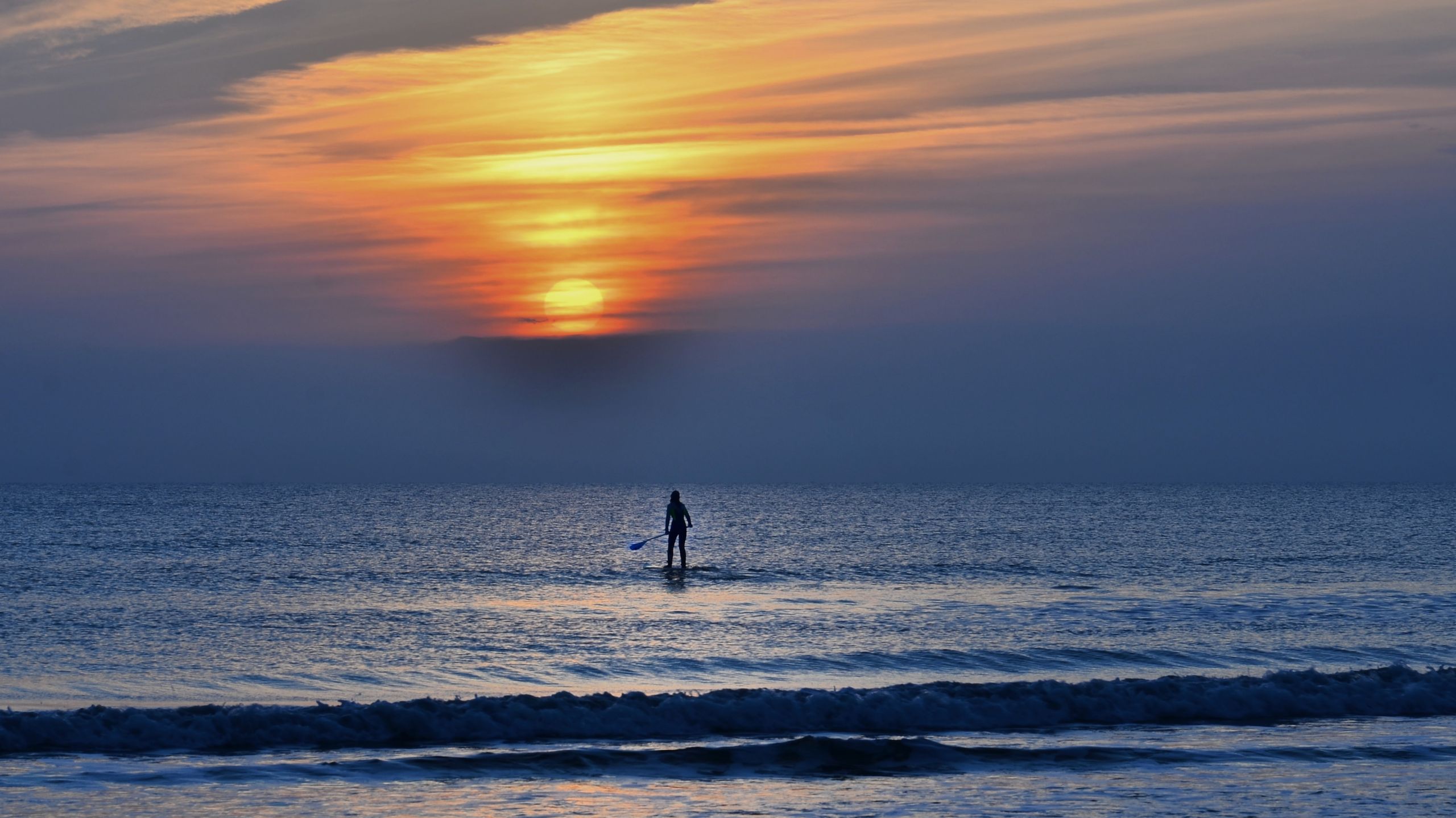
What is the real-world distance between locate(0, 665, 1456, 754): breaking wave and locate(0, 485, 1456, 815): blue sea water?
45mm

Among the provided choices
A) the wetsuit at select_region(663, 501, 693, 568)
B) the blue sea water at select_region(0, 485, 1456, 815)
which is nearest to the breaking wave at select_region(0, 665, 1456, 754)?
the blue sea water at select_region(0, 485, 1456, 815)

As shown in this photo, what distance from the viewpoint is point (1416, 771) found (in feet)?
44.4

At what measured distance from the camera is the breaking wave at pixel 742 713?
15.1 m

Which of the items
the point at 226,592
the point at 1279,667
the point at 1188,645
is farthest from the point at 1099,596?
the point at 226,592

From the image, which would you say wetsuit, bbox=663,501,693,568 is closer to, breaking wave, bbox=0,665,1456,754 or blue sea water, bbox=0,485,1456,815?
blue sea water, bbox=0,485,1456,815

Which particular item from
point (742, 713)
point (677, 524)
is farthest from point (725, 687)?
point (677, 524)

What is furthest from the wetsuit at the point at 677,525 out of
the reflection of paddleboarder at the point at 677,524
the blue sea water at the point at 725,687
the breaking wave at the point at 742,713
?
the breaking wave at the point at 742,713

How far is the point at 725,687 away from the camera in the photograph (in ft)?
62.0

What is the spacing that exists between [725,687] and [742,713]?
7.74 feet

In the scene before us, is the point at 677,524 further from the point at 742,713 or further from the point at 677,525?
the point at 742,713

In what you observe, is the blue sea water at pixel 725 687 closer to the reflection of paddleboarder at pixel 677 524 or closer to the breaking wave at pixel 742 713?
the breaking wave at pixel 742 713

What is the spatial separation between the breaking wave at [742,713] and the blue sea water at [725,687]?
5cm

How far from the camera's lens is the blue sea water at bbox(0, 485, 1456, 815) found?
12.9 m

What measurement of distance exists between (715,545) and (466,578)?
19.6 meters
